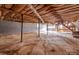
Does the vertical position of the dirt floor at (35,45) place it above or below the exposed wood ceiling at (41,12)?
below

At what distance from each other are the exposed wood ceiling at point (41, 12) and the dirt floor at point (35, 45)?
0.29 metres

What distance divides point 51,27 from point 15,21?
1.99 feet

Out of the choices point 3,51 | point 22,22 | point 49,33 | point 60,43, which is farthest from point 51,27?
point 3,51

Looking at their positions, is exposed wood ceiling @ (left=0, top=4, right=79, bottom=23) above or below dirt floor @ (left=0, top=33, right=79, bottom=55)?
above

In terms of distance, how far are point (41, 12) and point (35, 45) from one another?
1.83ft

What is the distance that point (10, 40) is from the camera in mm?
2557

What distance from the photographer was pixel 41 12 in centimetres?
255

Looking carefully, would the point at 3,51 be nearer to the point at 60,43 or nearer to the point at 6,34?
the point at 6,34

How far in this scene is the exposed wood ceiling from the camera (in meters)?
2.49

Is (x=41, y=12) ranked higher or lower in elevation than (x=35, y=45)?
higher

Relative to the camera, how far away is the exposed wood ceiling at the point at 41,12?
249cm

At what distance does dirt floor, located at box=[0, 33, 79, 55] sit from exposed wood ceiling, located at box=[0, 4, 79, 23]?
0.29m

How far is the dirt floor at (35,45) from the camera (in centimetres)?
254
